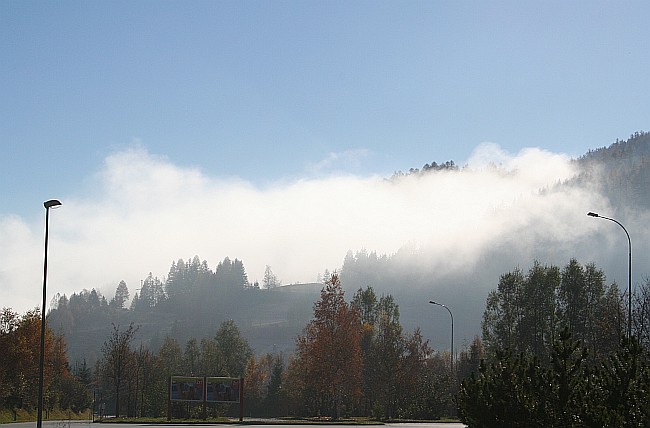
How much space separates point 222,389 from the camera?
5991 centimetres

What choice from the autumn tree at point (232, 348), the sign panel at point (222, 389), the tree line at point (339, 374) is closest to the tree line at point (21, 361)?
the tree line at point (339, 374)

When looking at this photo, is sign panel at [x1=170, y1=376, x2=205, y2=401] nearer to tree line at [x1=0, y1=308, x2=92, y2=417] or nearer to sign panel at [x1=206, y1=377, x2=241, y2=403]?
sign panel at [x1=206, y1=377, x2=241, y2=403]

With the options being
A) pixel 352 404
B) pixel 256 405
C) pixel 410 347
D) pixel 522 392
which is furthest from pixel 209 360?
pixel 522 392

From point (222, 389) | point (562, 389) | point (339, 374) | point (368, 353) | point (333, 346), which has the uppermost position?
point (333, 346)

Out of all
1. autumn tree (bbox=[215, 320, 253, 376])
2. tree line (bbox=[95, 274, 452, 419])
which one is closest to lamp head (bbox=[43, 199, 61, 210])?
tree line (bbox=[95, 274, 452, 419])

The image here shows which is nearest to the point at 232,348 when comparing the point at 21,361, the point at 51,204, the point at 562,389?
the point at 21,361

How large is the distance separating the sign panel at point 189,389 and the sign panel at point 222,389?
58 centimetres

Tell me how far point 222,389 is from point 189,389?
255cm

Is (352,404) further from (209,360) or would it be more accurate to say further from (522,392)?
(522,392)

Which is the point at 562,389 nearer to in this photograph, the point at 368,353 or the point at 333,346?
the point at 333,346

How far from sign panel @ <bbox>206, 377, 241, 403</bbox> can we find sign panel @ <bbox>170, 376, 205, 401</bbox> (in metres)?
0.58

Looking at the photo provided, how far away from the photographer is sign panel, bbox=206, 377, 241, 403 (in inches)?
2340

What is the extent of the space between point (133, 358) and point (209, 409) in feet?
71.3

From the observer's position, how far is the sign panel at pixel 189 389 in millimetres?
58844
